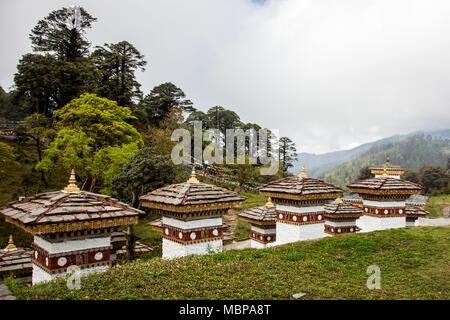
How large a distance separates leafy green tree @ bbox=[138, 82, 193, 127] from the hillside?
7359 cm

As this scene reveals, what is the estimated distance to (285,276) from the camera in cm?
735

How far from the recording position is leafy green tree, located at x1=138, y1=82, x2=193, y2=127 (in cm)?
4228

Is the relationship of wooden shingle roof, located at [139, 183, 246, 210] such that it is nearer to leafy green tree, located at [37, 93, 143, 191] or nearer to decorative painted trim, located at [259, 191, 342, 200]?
decorative painted trim, located at [259, 191, 342, 200]

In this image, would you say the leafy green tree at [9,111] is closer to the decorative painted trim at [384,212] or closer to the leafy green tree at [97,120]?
the leafy green tree at [97,120]

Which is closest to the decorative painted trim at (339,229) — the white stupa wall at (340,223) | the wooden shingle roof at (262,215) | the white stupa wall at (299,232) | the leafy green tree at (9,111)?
the white stupa wall at (340,223)

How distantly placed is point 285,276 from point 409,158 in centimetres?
13370

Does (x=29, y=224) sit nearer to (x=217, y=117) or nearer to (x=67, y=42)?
(x=67, y=42)

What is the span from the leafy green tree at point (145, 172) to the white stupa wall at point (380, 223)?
11.1 meters

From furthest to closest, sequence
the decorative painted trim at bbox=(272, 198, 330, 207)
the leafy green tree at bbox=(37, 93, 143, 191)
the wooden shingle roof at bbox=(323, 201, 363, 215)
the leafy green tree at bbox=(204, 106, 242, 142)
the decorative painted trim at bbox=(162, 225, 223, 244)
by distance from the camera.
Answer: the leafy green tree at bbox=(204, 106, 242, 142) < the leafy green tree at bbox=(37, 93, 143, 191) < the wooden shingle roof at bbox=(323, 201, 363, 215) < the decorative painted trim at bbox=(272, 198, 330, 207) < the decorative painted trim at bbox=(162, 225, 223, 244)

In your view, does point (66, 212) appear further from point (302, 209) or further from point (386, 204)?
point (386, 204)

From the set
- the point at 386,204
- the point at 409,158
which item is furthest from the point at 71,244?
the point at 409,158

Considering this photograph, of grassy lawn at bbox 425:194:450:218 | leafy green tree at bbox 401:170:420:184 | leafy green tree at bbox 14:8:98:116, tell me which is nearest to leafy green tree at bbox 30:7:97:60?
leafy green tree at bbox 14:8:98:116

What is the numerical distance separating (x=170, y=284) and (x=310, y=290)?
9.85 feet

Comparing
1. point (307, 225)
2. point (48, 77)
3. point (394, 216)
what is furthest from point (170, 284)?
point (48, 77)
